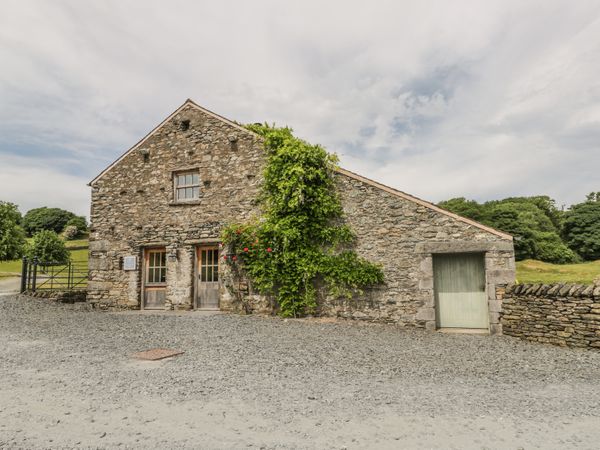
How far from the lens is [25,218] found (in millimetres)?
65250

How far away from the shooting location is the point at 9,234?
100ft

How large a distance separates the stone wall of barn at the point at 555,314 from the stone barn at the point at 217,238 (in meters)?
0.53

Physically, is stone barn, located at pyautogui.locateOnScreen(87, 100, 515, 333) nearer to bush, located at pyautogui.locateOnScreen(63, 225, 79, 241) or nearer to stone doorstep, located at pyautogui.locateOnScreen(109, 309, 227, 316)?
stone doorstep, located at pyautogui.locateOnScreen(109, 309, 227, 316)

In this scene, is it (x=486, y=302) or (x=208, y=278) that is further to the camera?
(x=208, y=278)

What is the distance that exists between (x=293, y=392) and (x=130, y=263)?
10315 millimetres

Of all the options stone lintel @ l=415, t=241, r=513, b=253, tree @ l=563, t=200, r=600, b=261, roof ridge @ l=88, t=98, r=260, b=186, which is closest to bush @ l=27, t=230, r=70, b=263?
roof ridge @ l=88, t=98, r=260, b=186

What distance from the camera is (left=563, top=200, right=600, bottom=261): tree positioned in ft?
126

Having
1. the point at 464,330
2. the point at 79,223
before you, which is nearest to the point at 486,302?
the point at 464,330

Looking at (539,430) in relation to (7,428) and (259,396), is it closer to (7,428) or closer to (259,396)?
(259,396)

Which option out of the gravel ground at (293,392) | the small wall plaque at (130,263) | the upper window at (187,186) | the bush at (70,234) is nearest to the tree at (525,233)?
the upper window at (187,186)

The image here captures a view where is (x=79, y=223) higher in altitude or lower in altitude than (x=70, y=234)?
higher

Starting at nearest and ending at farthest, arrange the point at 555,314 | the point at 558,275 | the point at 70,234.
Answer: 1. the point at 555,314
2. the point at 558,275
3. the point at 70,234

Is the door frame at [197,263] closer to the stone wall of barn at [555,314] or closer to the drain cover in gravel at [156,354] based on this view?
the drain cover in gravel at [156,354]

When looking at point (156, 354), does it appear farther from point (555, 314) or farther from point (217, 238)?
point (555, 314)
